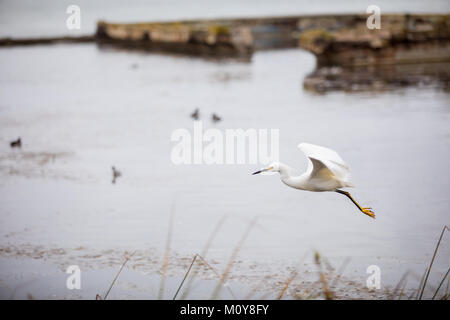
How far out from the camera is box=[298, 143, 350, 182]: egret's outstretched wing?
6.40 metres

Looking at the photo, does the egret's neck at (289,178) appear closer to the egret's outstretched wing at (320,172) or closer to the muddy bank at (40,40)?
the egret's outstretched wing at (320,172)

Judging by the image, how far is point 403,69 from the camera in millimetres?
28016

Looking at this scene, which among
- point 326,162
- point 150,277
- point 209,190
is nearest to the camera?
point 326,162

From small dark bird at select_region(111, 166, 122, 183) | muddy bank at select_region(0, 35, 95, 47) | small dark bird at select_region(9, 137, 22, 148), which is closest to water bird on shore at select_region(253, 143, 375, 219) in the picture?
small dark bird at select_region(111, 166, 122, 183)

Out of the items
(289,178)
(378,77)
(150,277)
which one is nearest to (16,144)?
(150,277)

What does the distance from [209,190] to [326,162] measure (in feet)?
17.4

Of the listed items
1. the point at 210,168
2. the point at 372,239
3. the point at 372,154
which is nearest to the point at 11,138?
the point at 210,168

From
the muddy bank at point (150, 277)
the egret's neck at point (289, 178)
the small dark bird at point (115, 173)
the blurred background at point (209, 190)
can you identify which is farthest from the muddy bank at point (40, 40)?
the egret's neck at point (289, 178)

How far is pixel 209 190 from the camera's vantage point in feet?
37.6

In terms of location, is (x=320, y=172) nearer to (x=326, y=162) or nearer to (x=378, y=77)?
(x=326, y=162)

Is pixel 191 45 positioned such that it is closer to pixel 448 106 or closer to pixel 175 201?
pixel 448 106

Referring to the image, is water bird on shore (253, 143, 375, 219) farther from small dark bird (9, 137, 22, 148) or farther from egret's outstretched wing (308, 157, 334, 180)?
small dark bird (9, 137, 22, 148)

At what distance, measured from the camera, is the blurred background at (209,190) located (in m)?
8.17

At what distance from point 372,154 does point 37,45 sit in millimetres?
40530
